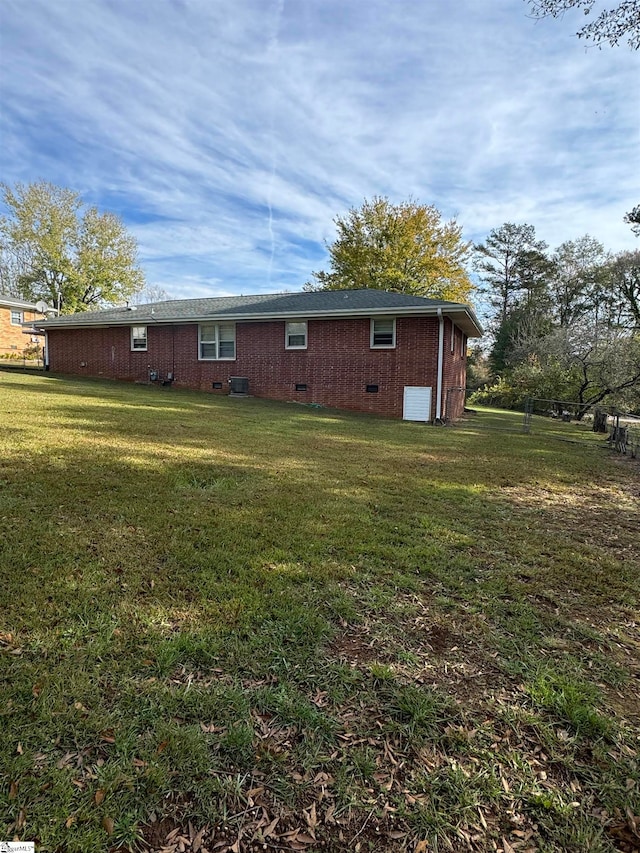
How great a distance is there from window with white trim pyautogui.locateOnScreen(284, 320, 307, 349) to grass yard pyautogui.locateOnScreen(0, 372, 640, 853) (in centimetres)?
1055

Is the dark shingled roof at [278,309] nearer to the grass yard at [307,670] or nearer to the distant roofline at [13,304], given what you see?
the grass yard at [307,670]

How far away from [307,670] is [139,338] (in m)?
17.3

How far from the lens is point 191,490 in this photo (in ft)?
15.2

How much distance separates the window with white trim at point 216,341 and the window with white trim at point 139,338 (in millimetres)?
2524

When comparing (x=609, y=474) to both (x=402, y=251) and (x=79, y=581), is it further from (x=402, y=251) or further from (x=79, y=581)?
(x=402, y=251)

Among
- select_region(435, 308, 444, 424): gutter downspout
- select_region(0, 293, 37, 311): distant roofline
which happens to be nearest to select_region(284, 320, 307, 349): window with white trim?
select_region(435, 308, 444, 424): gutter downspout

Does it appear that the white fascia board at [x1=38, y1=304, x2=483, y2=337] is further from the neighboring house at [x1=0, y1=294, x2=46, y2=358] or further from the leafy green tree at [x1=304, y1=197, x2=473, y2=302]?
the neighboring house at [x1=0, y1=294, x2=46, y2=358]

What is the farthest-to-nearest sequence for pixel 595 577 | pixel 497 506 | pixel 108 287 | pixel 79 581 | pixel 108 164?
pixel 108 287 < pixel 108 164 < pixel 497 506 < pixel 595 577 < pixel 79 581

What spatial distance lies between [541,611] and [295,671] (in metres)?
1.65

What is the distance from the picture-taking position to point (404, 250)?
26125mm

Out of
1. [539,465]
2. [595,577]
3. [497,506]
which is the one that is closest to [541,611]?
[595,577]

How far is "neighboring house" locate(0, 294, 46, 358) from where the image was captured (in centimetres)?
2828

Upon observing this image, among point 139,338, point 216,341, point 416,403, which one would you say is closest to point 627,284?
point 416,403

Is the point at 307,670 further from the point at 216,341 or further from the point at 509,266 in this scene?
the point at 509,266
